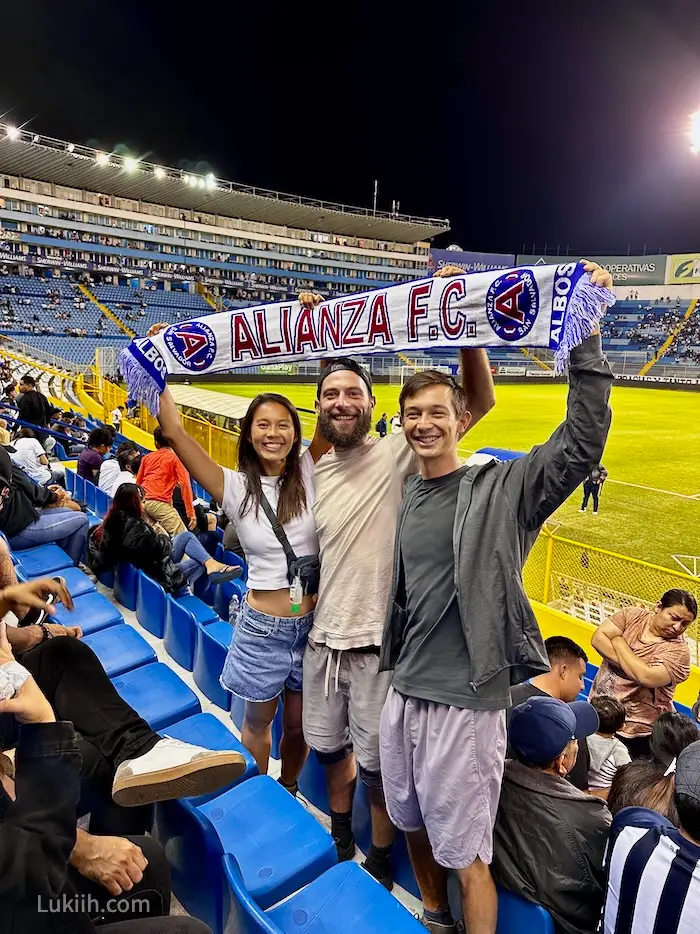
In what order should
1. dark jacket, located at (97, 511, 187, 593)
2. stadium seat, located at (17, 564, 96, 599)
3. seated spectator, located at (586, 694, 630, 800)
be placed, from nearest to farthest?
seated spectator, located at (586, 694, 630, 800), stadium seat, located at (17, 564, 96, 599), dark jacket, located at (97, 511, 187, 593)

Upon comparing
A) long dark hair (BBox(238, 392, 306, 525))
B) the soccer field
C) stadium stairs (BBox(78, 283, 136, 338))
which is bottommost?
the soccer field

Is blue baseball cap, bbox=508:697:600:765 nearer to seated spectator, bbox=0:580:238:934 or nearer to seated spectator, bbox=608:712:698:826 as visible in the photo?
seated spectator, bbox=608:712:698:826

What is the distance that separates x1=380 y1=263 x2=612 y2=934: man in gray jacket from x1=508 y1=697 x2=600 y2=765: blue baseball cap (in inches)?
3.7

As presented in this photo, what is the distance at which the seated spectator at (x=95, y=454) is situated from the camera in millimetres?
5930

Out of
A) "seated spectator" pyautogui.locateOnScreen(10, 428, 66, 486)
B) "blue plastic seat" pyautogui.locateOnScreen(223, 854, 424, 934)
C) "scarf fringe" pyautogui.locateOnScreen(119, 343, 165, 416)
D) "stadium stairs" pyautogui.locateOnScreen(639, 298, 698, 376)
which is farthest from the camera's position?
"stadium stairs" pyautogui.locateOnScreen(639, 298, 698, 376)

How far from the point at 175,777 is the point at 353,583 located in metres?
0.71

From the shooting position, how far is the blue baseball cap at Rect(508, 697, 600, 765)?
1479 millimetres

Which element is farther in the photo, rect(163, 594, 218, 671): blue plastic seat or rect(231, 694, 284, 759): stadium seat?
rect(163, 594, 218, 671): blue plastic seat

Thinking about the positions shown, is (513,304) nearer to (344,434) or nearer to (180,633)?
(344,434)

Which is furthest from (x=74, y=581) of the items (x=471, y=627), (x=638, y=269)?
(x=638, y=269)

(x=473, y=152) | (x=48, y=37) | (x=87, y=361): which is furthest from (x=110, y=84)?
(x=473, y=152)

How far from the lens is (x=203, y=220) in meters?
41.8

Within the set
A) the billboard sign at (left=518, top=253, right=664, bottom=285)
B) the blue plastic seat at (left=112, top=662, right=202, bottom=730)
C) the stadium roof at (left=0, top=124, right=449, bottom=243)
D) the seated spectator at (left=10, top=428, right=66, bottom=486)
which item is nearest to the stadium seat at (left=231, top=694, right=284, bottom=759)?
the blue plastic seat at (left=112, top=662, right=202, bottom=730)

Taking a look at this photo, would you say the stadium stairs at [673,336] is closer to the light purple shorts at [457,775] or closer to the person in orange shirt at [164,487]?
the person in orange shirt at [164,487]
